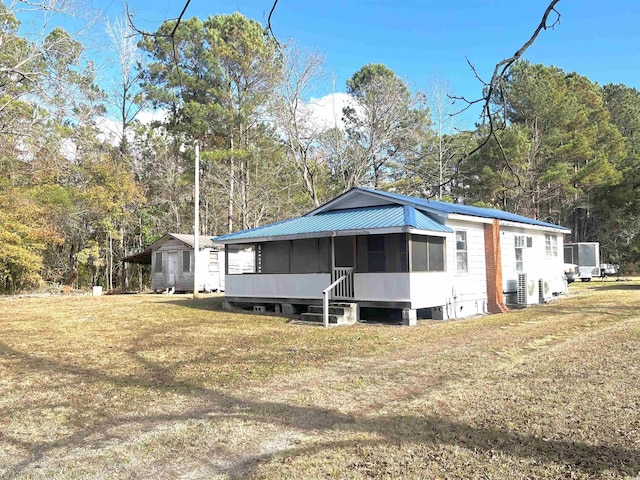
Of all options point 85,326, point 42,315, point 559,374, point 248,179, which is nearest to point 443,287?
point 559,374

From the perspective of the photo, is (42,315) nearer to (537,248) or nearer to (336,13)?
(336,13)

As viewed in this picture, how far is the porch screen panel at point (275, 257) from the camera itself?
51.1 feet


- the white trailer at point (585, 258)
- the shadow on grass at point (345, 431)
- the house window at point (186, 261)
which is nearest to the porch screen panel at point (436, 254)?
the shadow on grass at point (345, 431)

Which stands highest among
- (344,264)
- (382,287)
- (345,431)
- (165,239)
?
(165,239)

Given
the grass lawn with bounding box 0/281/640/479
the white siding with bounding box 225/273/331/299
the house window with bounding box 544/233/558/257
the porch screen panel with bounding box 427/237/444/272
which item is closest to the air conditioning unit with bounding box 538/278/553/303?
the house window with bounding box 544/233/558/257

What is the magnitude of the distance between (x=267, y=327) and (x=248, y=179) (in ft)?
68.2

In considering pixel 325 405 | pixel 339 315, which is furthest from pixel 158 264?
pixel 325 405

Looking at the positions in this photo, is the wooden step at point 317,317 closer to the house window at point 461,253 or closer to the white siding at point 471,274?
the white siding at point 471,274

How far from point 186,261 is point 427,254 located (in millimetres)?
16515

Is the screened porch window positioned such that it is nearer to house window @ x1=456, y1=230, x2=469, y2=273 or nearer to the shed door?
house window @ x1=456, y1=230, x2=469, y2=273

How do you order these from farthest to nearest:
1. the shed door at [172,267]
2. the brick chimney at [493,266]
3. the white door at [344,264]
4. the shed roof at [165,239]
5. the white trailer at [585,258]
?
the white trailer at [585,258], the shed door at [172,267], the shed roof at [165,239], the brick chimney at [493,266], the white door at [344,264]

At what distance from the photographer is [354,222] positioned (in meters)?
13.1

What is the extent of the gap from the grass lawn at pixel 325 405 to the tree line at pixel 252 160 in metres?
17.4

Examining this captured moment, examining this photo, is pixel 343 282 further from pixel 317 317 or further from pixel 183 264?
pixel 183 264
